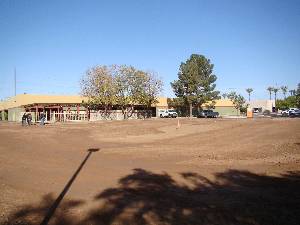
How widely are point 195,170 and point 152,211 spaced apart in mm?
5871

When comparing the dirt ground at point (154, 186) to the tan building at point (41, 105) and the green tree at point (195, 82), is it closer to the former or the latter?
the tan building at point (41, 105)

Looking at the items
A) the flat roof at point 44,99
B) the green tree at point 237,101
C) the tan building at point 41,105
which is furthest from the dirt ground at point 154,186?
the green tree at point 237,101

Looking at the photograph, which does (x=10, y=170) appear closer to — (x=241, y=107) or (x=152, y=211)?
(x=152, y=211)

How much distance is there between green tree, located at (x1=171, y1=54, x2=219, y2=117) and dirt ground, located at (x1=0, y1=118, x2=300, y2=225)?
55.0 m

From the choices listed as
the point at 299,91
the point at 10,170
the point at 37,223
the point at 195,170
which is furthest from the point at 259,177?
the point at 299,91

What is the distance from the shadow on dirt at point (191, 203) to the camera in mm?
7918

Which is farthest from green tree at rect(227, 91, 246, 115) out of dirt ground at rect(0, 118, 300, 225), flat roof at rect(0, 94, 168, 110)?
dirt ground at rect(0, 118, 300, 225)

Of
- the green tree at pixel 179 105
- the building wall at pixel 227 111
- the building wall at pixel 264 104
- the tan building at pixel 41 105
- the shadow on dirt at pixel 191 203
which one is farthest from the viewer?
the building wall at pixel 264 104

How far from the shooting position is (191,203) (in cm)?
915

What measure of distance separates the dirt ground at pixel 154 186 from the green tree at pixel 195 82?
55.0 metres

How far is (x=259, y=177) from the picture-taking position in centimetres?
1245

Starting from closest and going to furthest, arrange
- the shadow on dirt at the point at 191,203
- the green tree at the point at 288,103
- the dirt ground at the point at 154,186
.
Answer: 1. the shadow on dirt at the point at 191,203
2. the dirt ground at the point at 154,186
3. the green tree at the point at 288,103

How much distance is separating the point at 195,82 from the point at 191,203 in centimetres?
6726

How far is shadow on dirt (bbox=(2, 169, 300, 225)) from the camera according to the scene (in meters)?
7.92
